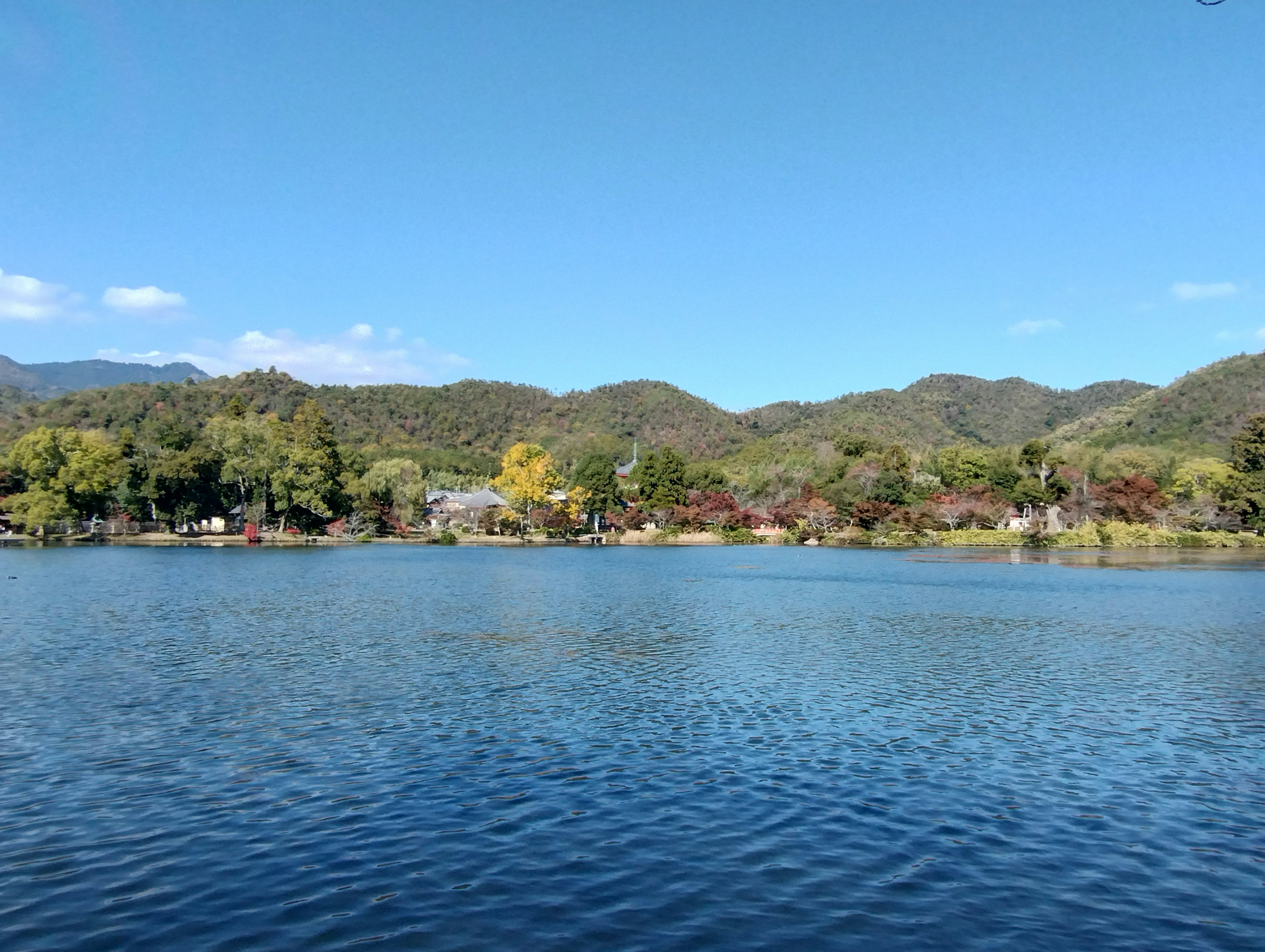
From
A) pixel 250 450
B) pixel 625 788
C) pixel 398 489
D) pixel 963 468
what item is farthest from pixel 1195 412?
pixel 625 788

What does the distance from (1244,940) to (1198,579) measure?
139ft

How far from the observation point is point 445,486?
439ft

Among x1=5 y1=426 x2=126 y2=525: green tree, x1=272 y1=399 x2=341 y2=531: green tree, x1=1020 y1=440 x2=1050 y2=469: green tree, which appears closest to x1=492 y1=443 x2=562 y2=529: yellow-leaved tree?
x1=272 y1=399 x2=341 y2=531: green tree

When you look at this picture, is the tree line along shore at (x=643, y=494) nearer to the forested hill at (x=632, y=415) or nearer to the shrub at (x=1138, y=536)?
the shrub at (x=1138, y=536)

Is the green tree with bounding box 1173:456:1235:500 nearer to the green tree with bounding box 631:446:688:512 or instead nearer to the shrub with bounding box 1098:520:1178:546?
the shrub with bounding box 1098:520:1178:546

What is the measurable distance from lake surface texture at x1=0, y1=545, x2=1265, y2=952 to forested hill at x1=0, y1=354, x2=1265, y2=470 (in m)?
106

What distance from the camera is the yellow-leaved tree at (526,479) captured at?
82.9 meters

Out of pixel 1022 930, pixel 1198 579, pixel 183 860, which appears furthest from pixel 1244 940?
pixel 1198 579

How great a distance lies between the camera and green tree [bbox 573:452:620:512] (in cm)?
9062

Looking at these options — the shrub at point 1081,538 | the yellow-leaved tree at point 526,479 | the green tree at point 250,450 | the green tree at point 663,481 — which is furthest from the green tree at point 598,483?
the shrub at point 1081,538

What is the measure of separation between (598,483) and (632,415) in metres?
87.8

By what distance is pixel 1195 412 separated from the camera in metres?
128

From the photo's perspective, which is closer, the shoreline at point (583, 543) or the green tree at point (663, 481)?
the shoreline at point (583, 543)

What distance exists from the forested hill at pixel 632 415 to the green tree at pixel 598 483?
4694 centimetres
